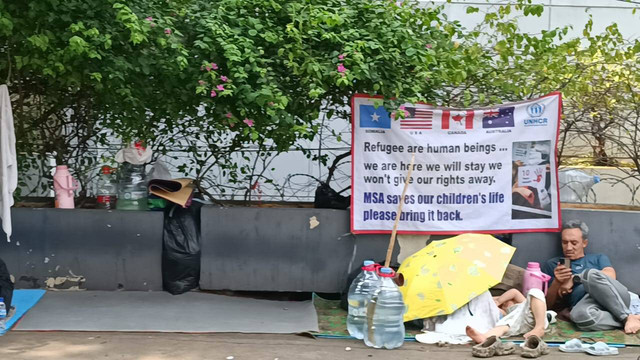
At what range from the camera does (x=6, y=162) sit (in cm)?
661

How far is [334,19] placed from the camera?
624 centimetres

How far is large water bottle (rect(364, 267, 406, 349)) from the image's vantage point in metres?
5.93

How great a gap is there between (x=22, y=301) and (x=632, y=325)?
207 inches

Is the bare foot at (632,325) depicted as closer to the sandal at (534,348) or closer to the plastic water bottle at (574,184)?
the sandal at (534,348)

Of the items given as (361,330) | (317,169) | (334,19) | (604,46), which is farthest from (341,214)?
(604,46)

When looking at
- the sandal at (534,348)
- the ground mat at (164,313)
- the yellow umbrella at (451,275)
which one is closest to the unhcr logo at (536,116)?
the yellow umbrella at (451,275)

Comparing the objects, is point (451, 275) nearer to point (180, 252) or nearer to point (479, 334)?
point (479, 334)

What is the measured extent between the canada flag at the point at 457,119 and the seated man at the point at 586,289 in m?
1.33

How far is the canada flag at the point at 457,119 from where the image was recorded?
711 cm

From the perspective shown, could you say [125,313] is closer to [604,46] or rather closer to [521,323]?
[521,323]

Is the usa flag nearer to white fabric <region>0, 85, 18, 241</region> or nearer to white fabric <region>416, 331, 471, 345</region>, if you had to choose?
white fabric <region>416, 331, 471, 345</region>

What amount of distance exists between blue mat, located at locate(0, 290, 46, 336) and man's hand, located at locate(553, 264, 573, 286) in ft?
15.2

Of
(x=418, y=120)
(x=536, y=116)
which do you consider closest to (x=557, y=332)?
(x=536, y=116)

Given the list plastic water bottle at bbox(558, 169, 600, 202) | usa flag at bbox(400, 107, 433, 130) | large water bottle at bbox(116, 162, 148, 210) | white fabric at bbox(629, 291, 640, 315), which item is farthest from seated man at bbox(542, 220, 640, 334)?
large water bottle at bbox(116, 162, 148, 210)
